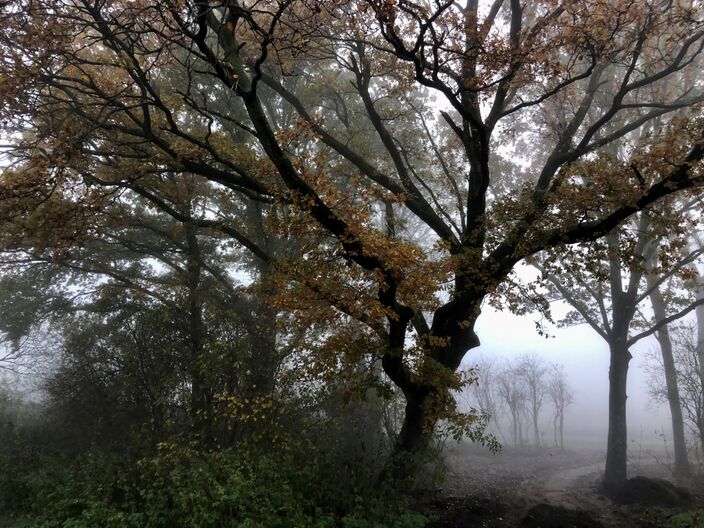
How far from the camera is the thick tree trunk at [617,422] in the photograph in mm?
13375

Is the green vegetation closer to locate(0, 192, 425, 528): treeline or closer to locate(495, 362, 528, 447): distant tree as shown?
locate(0, 192, 425, 528): treeline

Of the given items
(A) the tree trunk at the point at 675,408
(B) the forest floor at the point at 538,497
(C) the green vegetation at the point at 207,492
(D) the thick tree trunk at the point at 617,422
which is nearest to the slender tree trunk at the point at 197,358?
(C) the green vegetation at the point at 207,492

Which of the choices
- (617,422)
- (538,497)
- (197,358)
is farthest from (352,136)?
(617,422)

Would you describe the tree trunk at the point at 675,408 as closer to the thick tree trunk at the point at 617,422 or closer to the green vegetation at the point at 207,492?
the thick tree trunk at the point at 617,422

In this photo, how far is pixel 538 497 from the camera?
1140 cm

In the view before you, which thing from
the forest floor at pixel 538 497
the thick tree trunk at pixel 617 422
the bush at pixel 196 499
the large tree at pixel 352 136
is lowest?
the forest floor at pixel 538 497

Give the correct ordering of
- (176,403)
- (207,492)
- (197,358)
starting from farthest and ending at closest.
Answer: (176,403)
(197,358)
(207,492)

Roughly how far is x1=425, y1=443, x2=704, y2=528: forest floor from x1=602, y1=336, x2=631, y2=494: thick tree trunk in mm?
798

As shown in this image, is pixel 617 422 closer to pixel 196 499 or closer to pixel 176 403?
pixel 176 403

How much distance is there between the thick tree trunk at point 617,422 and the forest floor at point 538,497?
798 mm

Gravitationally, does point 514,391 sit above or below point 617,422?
above

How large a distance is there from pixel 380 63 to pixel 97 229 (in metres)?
6.41

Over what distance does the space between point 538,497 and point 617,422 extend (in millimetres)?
4310

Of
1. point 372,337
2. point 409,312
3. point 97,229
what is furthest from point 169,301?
point 409,312
